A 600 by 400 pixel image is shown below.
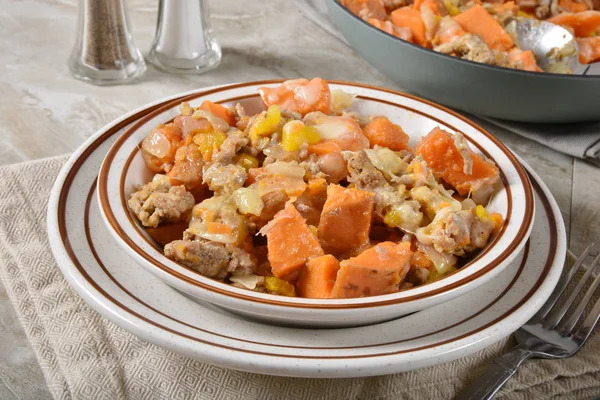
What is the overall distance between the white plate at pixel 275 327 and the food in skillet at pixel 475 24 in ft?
3.75

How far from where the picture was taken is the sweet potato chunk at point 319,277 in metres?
1.59

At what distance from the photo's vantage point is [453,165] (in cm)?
196

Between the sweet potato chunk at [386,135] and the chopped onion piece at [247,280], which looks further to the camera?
the sweet potato chunk at [386,135]

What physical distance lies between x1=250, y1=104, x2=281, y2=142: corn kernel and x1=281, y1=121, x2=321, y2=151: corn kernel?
0.03 meters

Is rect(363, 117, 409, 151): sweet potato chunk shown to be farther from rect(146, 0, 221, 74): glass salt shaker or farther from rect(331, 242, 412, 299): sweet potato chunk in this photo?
rect(146, 0, 221, 74): glass salt shaker

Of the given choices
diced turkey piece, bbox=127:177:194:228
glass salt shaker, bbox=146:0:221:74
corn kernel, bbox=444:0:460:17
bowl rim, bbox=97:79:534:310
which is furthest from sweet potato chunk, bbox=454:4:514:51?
diced turkey piece, bbox=127:177:194:228

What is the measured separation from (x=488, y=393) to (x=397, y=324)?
252 mm

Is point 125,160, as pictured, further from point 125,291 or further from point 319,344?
point 319,344

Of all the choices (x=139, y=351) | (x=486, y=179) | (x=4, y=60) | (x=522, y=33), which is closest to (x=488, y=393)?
(x=486, y=179)

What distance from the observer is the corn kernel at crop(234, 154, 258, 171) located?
1.93m

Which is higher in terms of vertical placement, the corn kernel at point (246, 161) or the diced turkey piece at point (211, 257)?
the diced turkey piece at point (211, 257)

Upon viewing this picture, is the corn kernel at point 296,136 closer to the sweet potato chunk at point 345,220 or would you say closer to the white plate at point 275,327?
the sweet potato chunk at point 345,220

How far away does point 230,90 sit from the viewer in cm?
217

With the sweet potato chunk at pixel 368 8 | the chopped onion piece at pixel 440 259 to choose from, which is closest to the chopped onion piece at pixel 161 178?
the chopped onion piece at pixel 440 259
